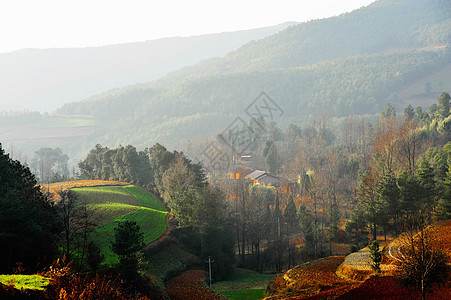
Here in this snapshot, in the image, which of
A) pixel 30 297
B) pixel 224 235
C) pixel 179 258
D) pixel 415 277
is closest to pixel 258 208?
pixel 224 235

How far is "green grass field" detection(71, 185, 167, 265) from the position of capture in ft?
127

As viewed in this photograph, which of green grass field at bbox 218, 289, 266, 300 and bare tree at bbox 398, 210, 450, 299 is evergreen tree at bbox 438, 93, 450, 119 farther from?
bare tree at bbox 398, 210, 450, 299

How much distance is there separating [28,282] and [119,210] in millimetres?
31886

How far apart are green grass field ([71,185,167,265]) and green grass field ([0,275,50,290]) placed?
51.7 feet

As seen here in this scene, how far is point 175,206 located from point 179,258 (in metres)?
8.51

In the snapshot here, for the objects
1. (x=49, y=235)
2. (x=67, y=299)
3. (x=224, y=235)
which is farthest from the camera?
(x=224, y=235)

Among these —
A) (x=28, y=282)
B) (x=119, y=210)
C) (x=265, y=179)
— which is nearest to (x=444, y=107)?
(x=265, y=179)

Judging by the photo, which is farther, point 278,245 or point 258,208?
point 258,208

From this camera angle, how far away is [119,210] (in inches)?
1817

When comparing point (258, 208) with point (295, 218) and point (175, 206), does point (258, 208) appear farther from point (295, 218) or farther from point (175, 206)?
point (175, 206)

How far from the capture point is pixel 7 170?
31203 millimetres

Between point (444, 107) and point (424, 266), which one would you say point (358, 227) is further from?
point (444, 107)

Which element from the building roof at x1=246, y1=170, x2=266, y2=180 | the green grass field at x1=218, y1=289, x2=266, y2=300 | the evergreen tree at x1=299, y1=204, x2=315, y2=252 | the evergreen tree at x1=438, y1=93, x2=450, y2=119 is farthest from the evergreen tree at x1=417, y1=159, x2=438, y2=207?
the building roof at x1=246, y1=170, x2=266, y2=180

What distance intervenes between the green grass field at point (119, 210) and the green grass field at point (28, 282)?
15.8 meters
